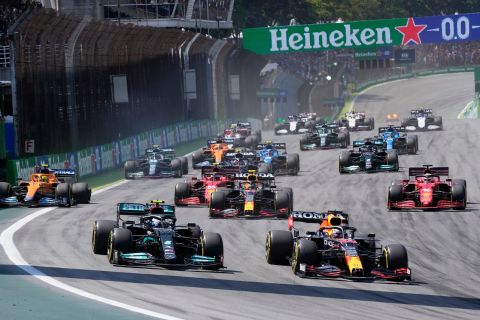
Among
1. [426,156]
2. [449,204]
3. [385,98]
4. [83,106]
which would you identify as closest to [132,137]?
[83,106]

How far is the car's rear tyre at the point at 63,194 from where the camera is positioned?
1334 inches

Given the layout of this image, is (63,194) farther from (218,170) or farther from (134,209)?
(134,209)

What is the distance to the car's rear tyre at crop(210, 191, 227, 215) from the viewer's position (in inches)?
1217

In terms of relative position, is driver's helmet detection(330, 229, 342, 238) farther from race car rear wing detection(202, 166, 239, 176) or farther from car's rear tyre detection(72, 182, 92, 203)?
car's rear tyre detection(72, 182, 92, 203)

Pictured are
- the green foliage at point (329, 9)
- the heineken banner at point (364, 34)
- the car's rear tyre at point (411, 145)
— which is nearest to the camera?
the car's rear tyre at point (411, 145)

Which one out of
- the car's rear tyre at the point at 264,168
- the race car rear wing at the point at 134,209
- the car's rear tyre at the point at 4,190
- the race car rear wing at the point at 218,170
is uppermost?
the race car rear wing at the point at 134,209

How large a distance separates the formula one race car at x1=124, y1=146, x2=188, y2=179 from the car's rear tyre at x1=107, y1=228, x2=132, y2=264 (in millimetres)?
23878

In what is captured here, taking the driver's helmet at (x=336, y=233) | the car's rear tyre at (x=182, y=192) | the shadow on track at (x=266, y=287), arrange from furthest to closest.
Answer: the car's rear tyre at (x=182, y=192) → the driver's helmet at (x=336, y=233) → the shadow on track at (x=266, y=287)

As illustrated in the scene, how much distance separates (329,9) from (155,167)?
3820 inches

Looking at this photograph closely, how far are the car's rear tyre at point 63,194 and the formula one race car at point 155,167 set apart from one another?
1199 cm

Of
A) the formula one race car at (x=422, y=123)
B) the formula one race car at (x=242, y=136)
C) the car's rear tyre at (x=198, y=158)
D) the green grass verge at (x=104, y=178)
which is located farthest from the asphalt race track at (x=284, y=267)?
the formula one race car at (x=422, y=123)

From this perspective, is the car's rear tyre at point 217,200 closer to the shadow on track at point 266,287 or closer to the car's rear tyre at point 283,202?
the car's rear tyre at point 283,202

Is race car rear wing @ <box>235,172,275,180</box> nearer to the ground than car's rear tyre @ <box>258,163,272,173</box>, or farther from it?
farther from it

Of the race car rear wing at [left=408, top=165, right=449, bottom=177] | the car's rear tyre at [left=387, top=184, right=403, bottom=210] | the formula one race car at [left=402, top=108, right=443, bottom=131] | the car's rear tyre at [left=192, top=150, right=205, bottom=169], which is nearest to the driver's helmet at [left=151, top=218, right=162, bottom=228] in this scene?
the car's rear tyre at [left=387, top=184, right=403, bottom=210]
